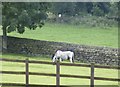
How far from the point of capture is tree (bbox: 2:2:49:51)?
30.4 meters

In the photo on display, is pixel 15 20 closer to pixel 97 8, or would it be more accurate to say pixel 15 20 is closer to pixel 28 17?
pixel 28 17

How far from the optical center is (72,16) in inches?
2532

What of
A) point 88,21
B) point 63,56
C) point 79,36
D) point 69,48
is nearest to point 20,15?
point 69,48

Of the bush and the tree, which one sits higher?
the tree

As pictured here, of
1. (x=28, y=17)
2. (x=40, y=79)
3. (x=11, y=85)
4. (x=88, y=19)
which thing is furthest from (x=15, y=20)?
(x=88, y=19)

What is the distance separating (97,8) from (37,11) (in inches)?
1299

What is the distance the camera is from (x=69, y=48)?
3136 cm

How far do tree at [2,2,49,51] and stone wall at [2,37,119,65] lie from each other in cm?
131

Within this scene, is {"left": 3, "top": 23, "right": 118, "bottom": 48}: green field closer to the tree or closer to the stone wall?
the stone wall

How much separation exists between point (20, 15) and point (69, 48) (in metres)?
4.84

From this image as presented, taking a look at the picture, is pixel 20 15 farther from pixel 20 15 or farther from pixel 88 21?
pixel 88 21

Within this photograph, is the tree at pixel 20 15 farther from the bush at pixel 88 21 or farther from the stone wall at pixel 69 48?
the bush at pixel 88 21

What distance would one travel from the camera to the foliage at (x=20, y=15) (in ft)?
99.9

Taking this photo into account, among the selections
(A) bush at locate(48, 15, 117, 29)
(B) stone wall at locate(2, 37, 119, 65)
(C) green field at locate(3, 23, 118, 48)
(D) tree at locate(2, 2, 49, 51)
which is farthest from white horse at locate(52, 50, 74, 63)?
(A) bush at locate(48, 15, 117, 29)
